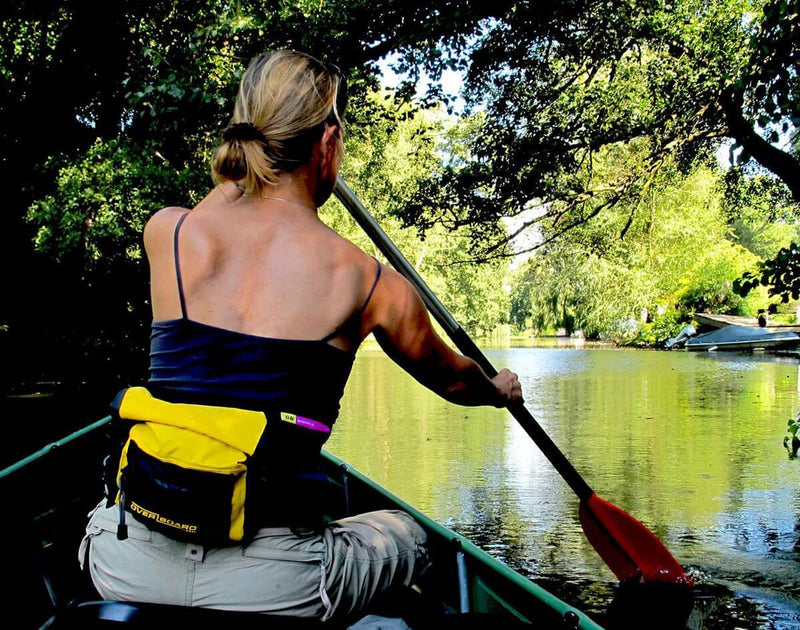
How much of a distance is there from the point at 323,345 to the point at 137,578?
1.56ft

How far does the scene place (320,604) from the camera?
1.47 m

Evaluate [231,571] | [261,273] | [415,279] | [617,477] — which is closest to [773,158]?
[617,477]

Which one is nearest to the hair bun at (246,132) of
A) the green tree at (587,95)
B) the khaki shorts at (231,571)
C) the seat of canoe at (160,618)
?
the khaki shorts at (231,571)

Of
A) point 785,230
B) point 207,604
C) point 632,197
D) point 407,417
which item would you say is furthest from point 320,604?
point 785,230

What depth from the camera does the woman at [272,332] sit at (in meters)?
1.41

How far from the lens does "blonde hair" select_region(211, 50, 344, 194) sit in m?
1.52

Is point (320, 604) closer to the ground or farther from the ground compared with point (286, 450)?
closer to the ground

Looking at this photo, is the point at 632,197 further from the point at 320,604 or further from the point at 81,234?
the point at 320,604

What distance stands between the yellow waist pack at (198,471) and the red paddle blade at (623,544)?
10.3ft

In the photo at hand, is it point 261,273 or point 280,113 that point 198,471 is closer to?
point 261,273

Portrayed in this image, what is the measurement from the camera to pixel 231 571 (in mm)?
1404

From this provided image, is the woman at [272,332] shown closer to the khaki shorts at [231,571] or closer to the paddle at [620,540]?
the khaki shorts at [231,571]

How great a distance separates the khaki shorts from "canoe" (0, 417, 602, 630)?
0.9 inches

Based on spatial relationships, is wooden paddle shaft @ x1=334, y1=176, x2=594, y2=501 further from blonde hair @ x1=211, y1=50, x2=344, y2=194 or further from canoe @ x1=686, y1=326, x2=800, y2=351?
canoe @ x1=686, y1=326, x2=800, y2=351
